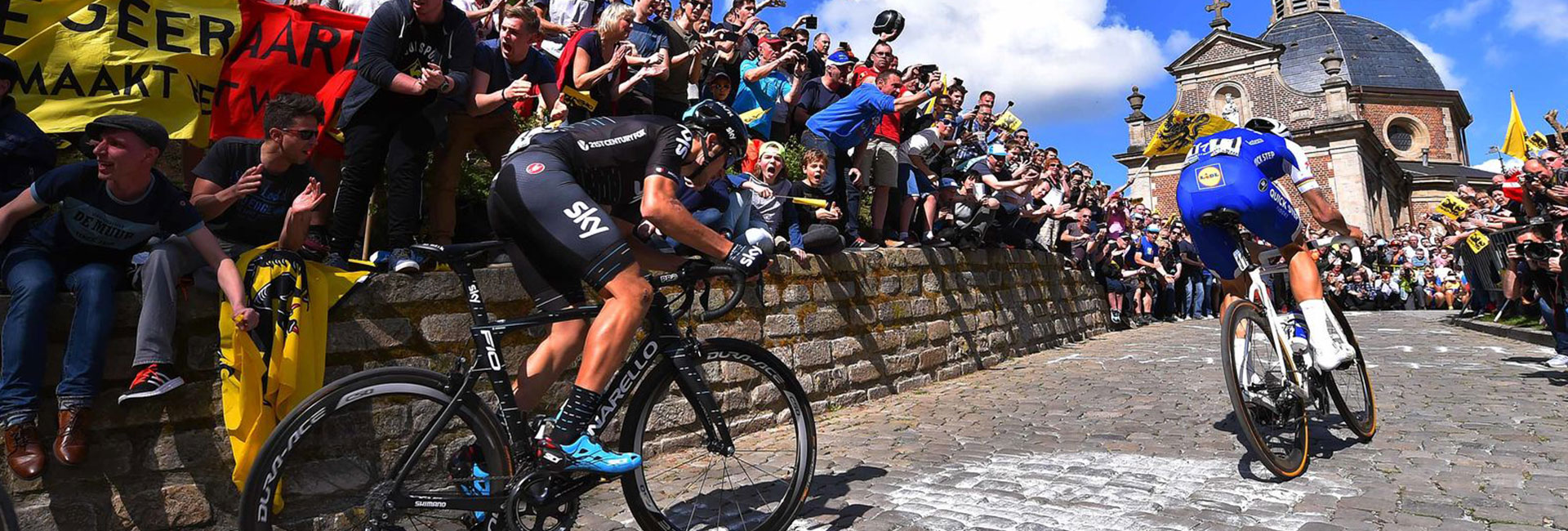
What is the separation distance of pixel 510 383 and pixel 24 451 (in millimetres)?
1803

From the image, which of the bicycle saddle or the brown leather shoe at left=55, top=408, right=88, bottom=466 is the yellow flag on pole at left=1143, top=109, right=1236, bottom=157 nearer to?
the bicycle saddle

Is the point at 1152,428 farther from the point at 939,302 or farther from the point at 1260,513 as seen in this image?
the point at 939,302

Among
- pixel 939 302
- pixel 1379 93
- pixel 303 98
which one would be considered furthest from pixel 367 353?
pixel 1379 93

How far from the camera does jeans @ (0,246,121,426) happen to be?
3.34 m

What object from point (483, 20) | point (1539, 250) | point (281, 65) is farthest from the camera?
point (1539, 250)

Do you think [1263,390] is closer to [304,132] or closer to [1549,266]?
[304,132]

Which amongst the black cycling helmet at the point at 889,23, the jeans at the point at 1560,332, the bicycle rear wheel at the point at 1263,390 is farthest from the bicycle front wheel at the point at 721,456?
the jeans at the point at 1560,332

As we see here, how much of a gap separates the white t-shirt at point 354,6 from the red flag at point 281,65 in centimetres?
82

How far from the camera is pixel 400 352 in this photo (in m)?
4.39

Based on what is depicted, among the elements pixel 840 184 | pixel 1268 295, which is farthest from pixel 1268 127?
pixel 840 184

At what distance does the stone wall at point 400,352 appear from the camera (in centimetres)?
359

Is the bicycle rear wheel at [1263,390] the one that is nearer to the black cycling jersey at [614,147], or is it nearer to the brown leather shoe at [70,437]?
the black cycling jersey at [614,147]

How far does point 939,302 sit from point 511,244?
20.4ft

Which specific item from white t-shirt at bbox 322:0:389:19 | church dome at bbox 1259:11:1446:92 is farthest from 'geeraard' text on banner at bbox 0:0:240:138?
church dome at bbox 1259:11:1446:92
